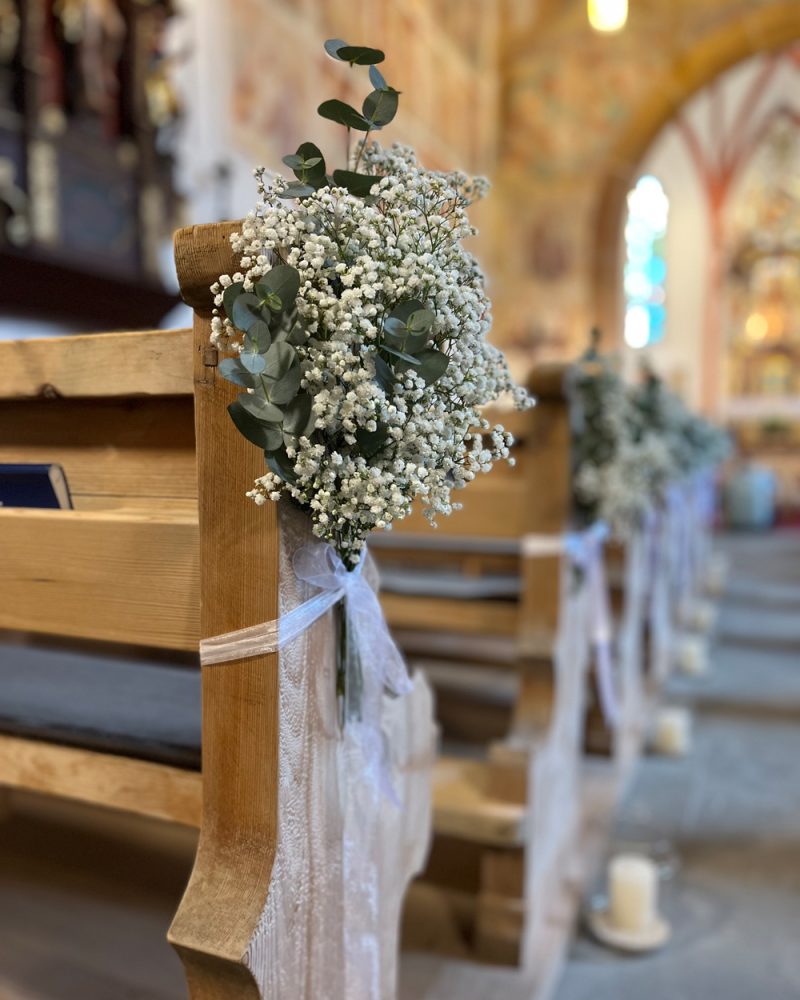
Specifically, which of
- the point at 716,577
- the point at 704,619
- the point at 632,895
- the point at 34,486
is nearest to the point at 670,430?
the point at 632,895

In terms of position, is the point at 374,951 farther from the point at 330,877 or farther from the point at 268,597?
the point at 268,597

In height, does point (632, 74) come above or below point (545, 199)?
above

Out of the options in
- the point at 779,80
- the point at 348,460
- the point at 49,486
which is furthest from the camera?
the point at 779,80

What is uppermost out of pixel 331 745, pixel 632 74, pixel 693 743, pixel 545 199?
pixel 632 74

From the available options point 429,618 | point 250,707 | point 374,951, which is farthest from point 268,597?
point 429,618

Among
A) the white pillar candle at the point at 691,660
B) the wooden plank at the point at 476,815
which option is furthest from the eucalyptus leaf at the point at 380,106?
the white pillar candle at the point at 691,660

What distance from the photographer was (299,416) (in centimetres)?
89

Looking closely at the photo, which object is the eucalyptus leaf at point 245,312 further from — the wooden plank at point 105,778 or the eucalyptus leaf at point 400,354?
the wooden plank at point 105,778

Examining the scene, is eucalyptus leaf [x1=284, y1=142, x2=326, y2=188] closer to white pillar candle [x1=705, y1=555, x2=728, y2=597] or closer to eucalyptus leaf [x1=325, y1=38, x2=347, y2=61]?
eucalyptus leaf [x1=325, y1=38, x2=347, y2=61]

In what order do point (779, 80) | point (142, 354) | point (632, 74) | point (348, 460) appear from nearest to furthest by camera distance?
1. point (348, 460)
2. point (142, 354)
3. point (632, 74)
4. point (779, 80)

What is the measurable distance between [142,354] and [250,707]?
0.43 meters

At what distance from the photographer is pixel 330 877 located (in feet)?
3.65

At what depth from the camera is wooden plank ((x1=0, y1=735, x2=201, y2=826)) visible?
1161mm

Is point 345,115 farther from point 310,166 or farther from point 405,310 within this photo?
point 405,310
